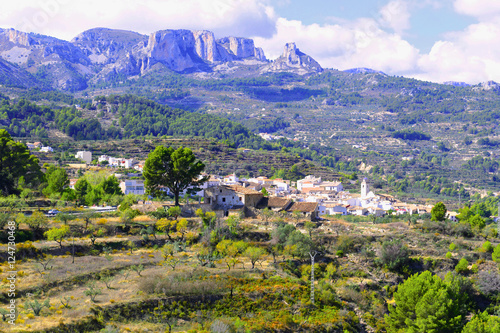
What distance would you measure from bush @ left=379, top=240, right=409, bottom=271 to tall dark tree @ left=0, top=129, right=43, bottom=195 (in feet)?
91.1

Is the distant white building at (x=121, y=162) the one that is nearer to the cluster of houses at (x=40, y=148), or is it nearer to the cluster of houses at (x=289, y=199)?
the cluster of houses at (x=40, y=148)

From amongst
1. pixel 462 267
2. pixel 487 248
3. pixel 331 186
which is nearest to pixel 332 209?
pixel 331 186

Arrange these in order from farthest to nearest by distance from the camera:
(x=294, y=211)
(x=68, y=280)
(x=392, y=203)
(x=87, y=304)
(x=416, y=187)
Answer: (x=416, y=187)
(x=392, y=203)
(x=294, y=211)
(x=68, y=280)
(x=87, y=304)

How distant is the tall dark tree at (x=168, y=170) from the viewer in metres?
37.8

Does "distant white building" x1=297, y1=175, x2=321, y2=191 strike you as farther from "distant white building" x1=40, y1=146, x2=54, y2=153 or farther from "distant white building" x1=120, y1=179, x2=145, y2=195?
"distant white building" x1=40, y1=146, x2=54, y2=153

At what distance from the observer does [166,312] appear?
22766 mm

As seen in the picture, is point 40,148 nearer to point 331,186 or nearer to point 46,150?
point 46,150

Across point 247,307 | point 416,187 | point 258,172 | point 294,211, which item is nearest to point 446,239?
point 294,211

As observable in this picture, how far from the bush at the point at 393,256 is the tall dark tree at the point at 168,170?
15.0 metres

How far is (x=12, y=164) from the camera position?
40.6 m

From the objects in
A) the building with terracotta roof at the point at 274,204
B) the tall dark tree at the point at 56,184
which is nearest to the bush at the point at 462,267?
the building with terracotta roof at the point at 274,204

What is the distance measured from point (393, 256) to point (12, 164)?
98.1ft

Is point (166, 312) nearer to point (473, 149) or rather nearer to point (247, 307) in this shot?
point (247, 307)

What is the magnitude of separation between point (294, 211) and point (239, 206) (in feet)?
14.7
